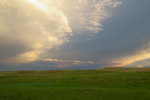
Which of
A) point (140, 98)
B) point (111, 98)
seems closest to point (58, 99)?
point (111, 98)

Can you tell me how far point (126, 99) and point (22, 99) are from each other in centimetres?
1687

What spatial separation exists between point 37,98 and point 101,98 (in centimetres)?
1053

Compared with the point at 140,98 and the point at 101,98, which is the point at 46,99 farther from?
the point at 140,98

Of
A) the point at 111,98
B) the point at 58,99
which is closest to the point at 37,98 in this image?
the point at 58,99

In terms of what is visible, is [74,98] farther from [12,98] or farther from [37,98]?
[12,98]

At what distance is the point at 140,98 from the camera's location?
21.2 meters

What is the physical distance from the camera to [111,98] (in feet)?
69.6

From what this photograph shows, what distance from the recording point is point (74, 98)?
69.7ft

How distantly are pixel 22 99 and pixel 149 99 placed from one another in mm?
20530

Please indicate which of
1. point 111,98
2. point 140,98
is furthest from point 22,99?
point 140,98

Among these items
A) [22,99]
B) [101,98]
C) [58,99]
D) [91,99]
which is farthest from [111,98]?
[22,99]

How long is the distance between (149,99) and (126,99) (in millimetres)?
3664

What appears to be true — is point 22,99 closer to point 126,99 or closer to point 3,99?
→ point 3,99

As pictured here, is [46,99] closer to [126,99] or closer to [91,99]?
[91,99]
